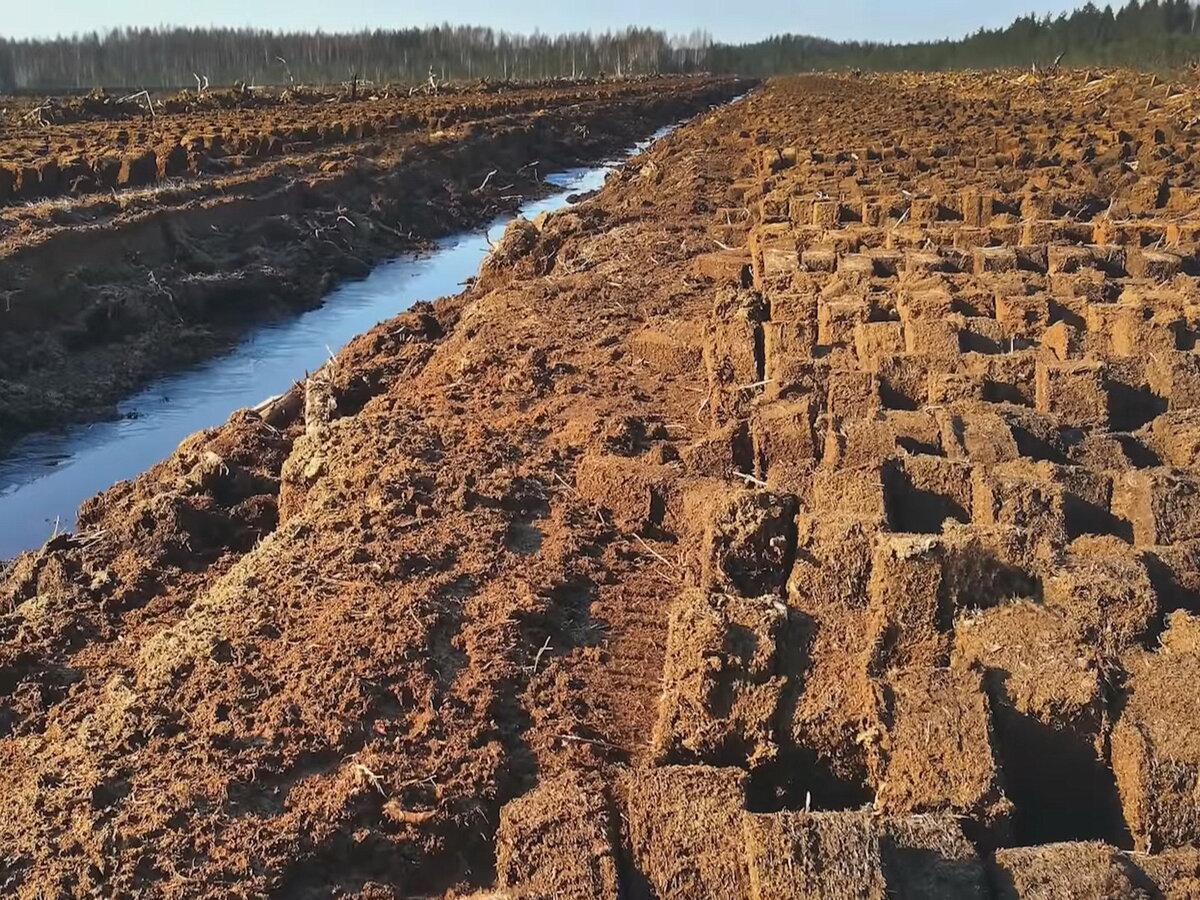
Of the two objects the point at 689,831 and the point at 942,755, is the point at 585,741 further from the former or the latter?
the point at 942,755

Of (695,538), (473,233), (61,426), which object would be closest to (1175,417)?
(695,538)

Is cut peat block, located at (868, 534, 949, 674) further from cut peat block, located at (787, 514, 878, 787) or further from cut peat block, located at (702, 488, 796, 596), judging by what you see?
cut peat block, located at (702, 488, 796, 596)

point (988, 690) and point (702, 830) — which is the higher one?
point (988, 690)

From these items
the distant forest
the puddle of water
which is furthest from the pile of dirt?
the distant forest

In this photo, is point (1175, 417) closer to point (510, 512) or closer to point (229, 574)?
point (510, 512)

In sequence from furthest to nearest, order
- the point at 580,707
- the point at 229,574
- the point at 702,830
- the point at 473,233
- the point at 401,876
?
the point at 473,233 → the point at 229,574 → the point at 580,707 → the point at 401,876 → the point at 702,830

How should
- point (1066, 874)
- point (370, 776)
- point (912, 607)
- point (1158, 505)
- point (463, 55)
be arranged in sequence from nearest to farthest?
point (1066, 874), point (370, 776), point (912, 607), point (1158, 505), point (463, 55)

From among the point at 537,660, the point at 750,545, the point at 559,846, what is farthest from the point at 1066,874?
the point at 537,660
